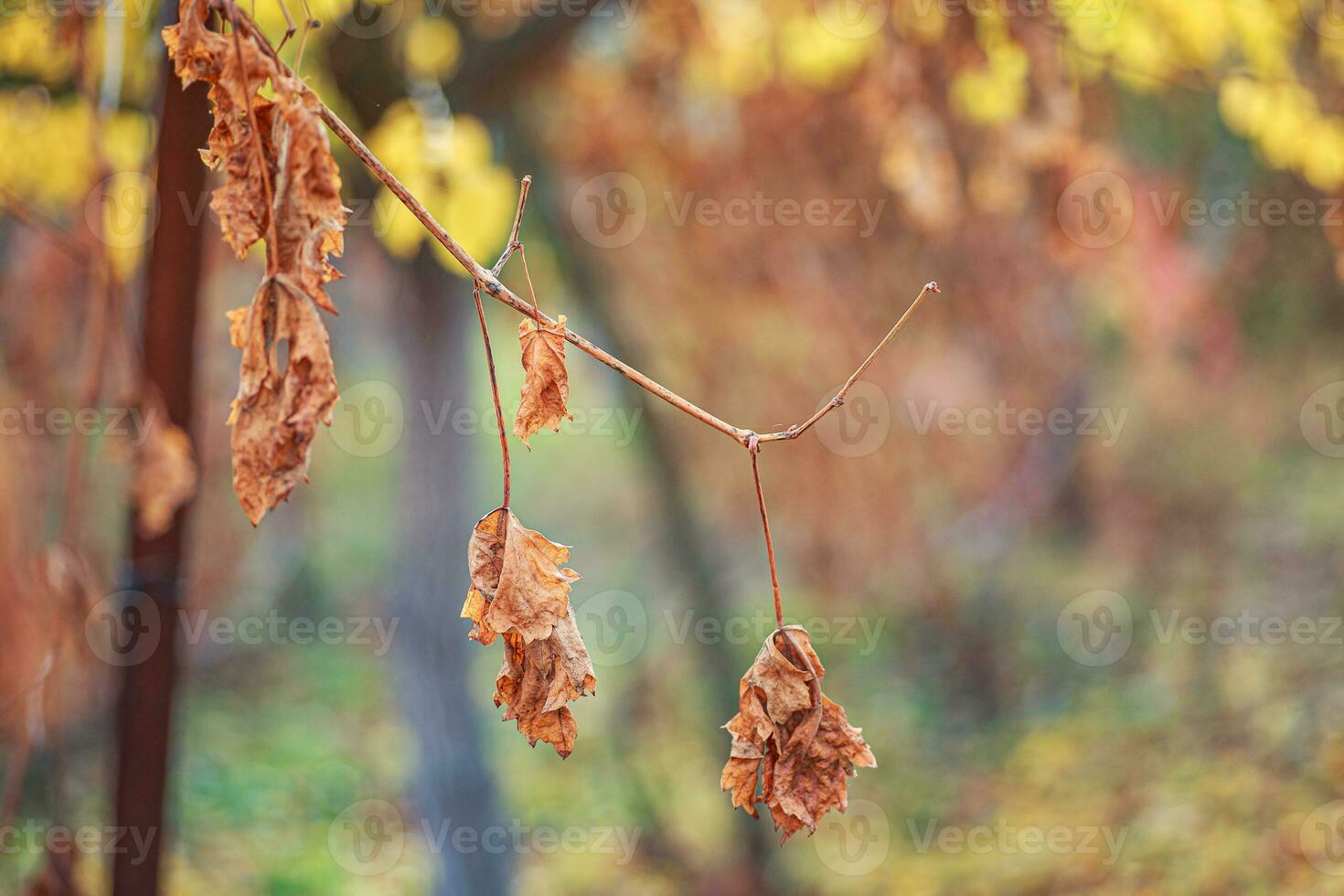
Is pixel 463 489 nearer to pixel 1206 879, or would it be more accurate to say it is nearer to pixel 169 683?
pixel 169 683

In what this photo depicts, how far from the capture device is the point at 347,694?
23.1 ft

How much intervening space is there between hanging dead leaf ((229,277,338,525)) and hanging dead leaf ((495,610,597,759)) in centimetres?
23

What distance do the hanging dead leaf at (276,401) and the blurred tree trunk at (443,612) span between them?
251cm

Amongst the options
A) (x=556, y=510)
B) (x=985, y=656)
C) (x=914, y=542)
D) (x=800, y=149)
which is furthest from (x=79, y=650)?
(x=556, y=510)
